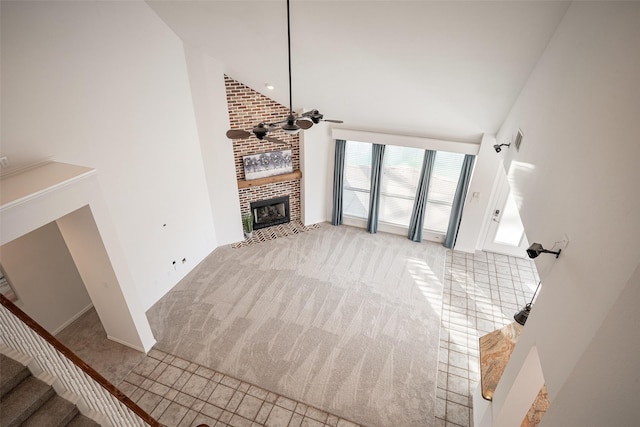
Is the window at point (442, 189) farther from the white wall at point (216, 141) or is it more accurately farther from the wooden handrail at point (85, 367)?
the wooden handrail at point (85, 367)

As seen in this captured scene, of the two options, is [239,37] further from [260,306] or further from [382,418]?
[382,418]

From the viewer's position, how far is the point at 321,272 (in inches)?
254

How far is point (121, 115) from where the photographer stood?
176 inches

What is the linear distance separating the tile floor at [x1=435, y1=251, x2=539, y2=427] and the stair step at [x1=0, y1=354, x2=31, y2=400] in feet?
14.6

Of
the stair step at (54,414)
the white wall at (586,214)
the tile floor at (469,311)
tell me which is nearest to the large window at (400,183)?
the tile floor at (469,311)

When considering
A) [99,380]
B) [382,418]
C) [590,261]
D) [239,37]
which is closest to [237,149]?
[239,37]

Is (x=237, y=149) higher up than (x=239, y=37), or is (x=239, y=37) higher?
(x=239, y=37)

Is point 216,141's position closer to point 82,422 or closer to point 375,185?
point 375,185

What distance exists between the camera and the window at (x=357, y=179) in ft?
24.2

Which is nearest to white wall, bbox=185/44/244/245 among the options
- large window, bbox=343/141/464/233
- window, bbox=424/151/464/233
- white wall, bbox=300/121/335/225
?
white wall, bbox=300/121/335/225

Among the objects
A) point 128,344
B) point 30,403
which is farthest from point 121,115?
point 30,403

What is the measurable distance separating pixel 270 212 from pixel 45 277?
4284 mm

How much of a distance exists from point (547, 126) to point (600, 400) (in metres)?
2.47

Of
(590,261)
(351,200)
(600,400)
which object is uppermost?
(590,261)
